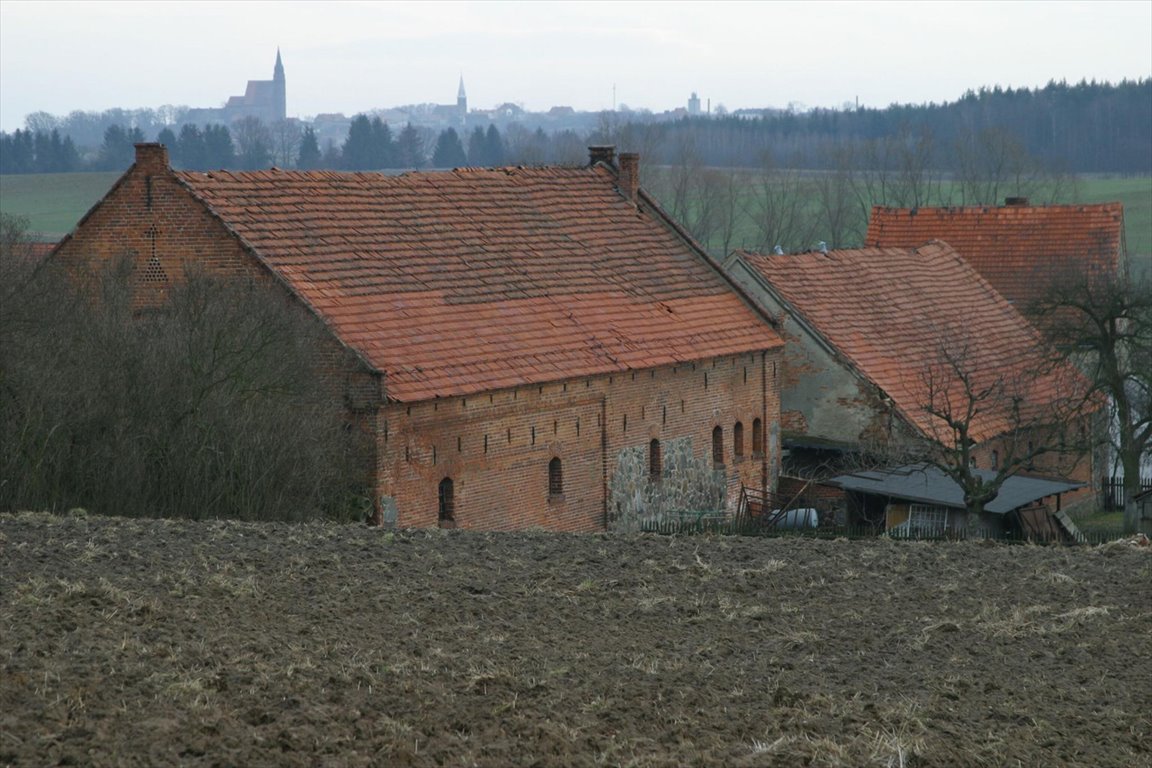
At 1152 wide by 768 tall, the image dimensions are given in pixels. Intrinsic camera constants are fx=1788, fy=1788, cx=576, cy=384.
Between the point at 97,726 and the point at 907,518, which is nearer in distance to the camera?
the point at 97,726

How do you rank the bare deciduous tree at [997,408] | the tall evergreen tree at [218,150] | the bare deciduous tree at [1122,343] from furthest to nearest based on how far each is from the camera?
the tall evergreen tree at [218,150], the bare deciduous tree at [1122,343], the bare deciduous tree at [997,408]

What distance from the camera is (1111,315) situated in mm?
32812

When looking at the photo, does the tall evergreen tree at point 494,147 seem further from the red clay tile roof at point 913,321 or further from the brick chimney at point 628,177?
the brick chimney at point 628,177

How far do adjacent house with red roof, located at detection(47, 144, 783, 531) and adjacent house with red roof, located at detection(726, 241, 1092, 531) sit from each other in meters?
1.06

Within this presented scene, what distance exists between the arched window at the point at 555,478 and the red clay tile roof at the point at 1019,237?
22.0 meters

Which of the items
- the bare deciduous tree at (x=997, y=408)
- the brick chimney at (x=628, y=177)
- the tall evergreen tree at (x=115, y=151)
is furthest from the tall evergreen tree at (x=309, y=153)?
the bare deciduous tree at (x=997, y=408)

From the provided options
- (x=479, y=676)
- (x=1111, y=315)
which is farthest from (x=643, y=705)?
(x=1111, y=315)

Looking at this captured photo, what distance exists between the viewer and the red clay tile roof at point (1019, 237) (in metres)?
48.8

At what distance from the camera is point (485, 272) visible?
31.1 meters

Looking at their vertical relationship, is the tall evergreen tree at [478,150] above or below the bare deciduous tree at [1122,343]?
above

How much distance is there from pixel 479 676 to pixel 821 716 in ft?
7.11

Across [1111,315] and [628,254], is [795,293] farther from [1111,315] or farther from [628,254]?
[1111,315]

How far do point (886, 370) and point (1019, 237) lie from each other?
1610cm

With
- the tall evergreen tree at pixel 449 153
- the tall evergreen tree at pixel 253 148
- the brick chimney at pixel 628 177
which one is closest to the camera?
the brick chimney at pixel 628 177
